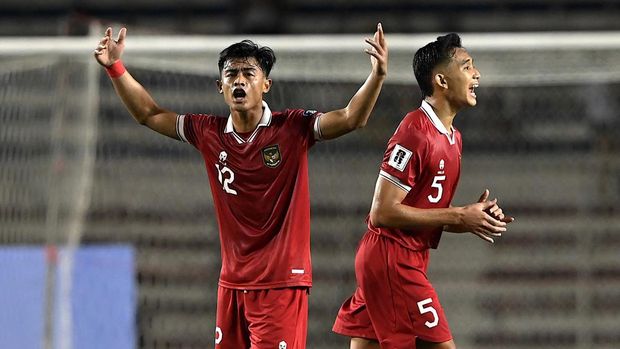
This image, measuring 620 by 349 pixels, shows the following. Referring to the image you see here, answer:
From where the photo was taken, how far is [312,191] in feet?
17.9

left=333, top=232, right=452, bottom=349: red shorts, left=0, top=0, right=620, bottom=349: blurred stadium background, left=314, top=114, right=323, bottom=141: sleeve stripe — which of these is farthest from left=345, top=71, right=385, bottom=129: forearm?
left=0, top=0, right=620, bottom=349: blurred stadium background

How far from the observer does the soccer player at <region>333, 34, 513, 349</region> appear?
387 cm

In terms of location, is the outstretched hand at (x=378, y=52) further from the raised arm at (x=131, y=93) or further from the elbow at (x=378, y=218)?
the raised arm at (x=131, y=93)

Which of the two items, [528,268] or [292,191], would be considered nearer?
[292,191]

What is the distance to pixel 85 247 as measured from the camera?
5.35m

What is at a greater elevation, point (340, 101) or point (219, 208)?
point (340, 101)

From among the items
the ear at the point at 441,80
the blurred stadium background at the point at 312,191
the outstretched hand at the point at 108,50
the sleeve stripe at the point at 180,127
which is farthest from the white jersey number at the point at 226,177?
the blurred stadium background at the point at 312,191

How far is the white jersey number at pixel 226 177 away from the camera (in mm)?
4062

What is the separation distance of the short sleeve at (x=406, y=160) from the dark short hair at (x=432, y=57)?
10.5 inches

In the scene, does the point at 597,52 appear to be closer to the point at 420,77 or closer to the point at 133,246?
the point at 420,77

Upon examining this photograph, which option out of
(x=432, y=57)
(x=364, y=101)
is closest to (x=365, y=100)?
(x=364, y=101)

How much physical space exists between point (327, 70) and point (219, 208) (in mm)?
1345

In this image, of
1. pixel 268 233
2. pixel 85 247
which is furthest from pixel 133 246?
pixel 268 233

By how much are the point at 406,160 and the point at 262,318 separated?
78 centimetres
